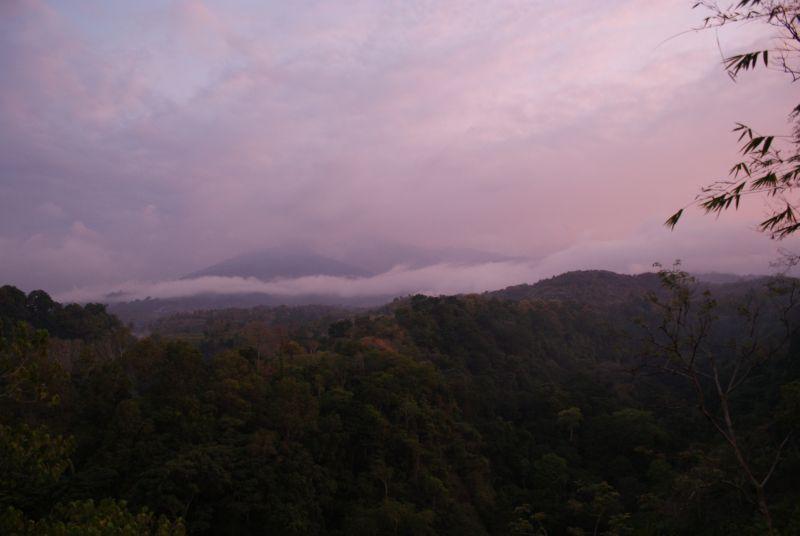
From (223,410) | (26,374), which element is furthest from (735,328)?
(26,374)

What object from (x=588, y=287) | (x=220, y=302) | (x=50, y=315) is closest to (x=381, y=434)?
(x=50, y=315)

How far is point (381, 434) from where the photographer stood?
19.4 metres

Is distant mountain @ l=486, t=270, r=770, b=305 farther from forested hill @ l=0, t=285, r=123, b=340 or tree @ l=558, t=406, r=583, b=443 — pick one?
forested hill @ l=0, t=285, r=123, b=340

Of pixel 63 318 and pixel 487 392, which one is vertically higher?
pixel 63 318

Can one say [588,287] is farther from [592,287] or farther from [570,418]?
[570,418]

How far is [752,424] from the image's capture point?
24.8 meters

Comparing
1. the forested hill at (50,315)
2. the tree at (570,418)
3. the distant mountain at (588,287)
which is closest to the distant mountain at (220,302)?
the distant mountain at (588,287)

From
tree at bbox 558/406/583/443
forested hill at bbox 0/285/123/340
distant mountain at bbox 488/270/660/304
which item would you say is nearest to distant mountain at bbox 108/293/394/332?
distant mountain at bbox 488/270/660/304

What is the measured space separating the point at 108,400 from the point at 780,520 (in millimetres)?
18596

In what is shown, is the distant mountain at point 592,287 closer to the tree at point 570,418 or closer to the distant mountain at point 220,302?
the distant mountain at point 220,302

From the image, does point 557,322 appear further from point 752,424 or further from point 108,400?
point 108,400

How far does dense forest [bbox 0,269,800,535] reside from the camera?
595 centimetres

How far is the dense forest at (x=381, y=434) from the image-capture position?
234 inches

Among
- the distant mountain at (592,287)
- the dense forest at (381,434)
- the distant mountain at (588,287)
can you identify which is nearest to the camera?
the dense forest at (381,434)
